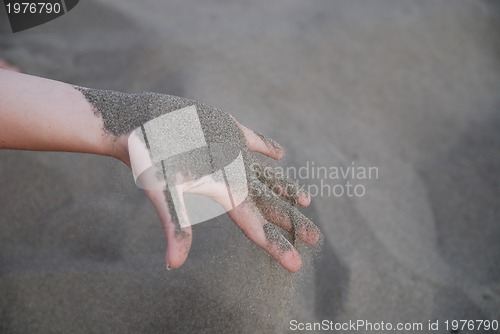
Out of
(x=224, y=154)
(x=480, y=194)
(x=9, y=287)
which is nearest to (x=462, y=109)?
(x=480, y=194)

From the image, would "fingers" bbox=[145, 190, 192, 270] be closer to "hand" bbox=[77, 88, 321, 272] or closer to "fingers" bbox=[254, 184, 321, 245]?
"hand" bbox=[77, 88, 321, 272]

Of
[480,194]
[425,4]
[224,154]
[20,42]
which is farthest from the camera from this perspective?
[425,4]

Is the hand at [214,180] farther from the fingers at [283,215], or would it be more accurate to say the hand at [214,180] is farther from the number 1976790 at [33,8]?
the number 1976790 at [33,8]

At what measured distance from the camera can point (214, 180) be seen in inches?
47.8

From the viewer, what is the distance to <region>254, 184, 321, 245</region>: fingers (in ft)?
4.23

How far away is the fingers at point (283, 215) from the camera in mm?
1288

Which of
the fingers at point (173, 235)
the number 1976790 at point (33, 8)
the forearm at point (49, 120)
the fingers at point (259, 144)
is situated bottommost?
the number 1976790 at point (33, 8)

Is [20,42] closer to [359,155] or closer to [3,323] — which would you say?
[3,323]

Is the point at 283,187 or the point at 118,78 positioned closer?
the point at 283,187

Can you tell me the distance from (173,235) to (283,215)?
364 mm

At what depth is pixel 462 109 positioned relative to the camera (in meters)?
2.27

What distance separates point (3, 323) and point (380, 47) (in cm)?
192

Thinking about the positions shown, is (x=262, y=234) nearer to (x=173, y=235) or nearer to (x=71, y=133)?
(x=173, y=235)

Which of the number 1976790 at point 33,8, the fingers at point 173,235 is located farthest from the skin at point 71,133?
the number 1976790 at point 33,8
